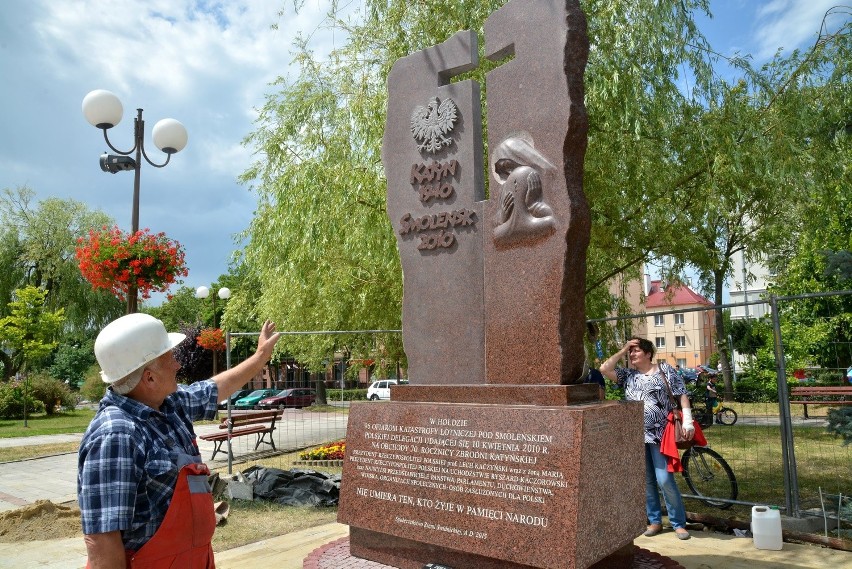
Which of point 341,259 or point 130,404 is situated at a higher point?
point 341,259

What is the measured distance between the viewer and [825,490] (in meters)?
7.75

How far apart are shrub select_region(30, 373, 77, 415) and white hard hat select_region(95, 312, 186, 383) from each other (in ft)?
85.5

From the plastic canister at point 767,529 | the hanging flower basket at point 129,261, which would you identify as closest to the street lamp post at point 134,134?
A: the hanging flower basket at point 129,261

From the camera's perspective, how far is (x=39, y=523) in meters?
6.70

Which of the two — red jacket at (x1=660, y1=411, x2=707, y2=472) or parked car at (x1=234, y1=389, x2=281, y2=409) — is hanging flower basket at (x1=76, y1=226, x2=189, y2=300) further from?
parked car at (x1=234, y1=389, x2=281, y2=409)

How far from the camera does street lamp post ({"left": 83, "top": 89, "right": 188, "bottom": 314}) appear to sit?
865cm

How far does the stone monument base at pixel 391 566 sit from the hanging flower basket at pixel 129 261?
4.35m

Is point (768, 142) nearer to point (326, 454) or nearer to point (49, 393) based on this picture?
Answer: point (326, 454)

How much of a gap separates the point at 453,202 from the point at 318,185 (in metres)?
6.71

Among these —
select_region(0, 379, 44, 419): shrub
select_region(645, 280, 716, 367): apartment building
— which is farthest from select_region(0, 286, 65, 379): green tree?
select_region(645, 280, 716, 367): apartment building

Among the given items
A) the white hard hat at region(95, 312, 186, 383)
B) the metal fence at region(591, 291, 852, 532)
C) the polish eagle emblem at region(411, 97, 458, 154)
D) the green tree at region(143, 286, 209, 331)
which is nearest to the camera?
the white hard hat at region(95, 312, 186, 383)

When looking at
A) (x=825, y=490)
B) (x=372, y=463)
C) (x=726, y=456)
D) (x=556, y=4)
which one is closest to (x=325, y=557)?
(x=372, y=463)

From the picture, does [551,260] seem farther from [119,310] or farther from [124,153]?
[119,310]

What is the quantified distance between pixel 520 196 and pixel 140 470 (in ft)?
9.74
